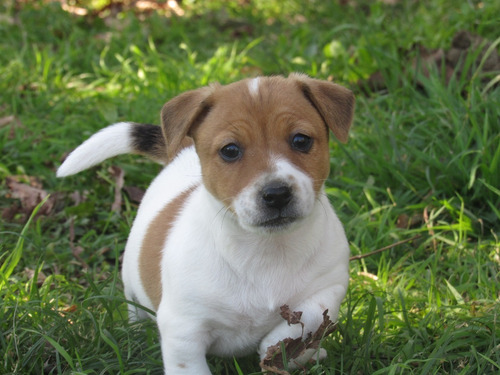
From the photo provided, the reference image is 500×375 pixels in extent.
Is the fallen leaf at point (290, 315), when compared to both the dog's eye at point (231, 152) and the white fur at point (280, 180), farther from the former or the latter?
the dog's eye at point (231, 152)

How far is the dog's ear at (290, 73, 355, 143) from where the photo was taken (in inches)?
128

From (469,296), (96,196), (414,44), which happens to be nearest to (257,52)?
(414,44)

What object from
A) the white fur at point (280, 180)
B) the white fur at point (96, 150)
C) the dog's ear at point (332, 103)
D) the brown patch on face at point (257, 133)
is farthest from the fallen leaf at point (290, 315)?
the white fur at point (96, 150)

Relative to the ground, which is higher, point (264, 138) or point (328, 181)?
point (264, 138)

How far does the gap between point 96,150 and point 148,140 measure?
34cm

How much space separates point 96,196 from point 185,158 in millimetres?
1489

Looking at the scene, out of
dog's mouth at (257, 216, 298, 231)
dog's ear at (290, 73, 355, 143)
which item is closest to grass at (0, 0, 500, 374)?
dog's mouth at (257, 216, 298, 231)

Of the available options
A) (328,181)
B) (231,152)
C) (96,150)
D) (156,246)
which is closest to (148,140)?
(96,150)

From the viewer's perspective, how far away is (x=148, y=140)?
4.05 metres

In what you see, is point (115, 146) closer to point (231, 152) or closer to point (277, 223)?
point (231, 152)

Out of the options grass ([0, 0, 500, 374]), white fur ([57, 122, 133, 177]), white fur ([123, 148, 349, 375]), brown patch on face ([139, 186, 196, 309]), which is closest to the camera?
white fur ([123, 148, 349, 375])

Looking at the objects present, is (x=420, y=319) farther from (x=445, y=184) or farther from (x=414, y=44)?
(x=414, y=44)

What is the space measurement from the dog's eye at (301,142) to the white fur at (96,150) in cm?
122

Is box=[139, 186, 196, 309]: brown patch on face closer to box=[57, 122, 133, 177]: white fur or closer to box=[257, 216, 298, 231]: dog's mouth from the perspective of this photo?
box=[57, 122, 133, 177]: white fur
